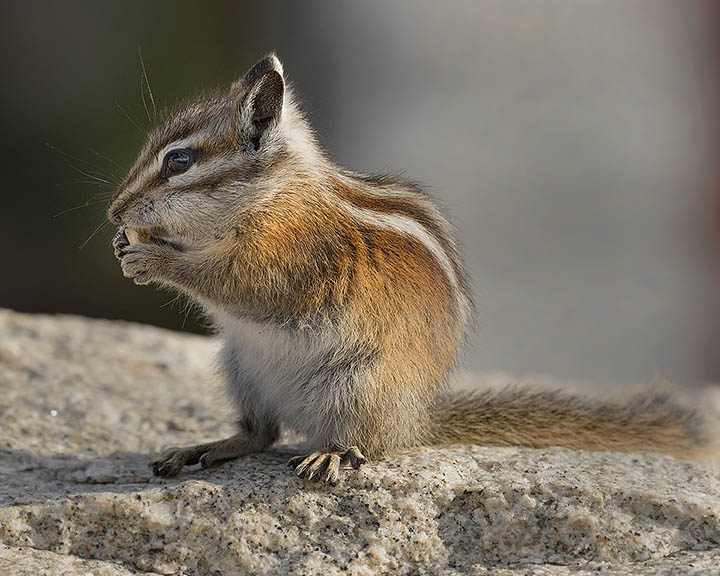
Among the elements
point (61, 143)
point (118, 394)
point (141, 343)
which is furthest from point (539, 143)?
point (118, 394)

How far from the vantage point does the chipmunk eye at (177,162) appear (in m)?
2.78

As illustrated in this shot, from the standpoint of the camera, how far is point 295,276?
2816 millimetres

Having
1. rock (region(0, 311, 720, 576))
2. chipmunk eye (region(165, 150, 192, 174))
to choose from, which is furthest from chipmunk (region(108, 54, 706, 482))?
rock (region(0, 311, 720, 576))

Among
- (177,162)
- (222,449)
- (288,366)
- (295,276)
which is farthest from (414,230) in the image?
(222,449)

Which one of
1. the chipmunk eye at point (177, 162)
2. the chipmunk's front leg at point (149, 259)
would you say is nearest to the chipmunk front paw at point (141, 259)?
the chipmunk's front leg at point (149, 259)

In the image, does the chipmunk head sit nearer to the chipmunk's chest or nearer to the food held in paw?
the food held in paw

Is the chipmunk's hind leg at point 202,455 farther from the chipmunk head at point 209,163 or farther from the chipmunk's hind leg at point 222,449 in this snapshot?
the chipmunk head at point 209,163

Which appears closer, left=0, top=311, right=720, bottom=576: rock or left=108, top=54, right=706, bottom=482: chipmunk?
left=0, top=311, right=720, bottom=576: rock

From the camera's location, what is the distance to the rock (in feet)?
7.86

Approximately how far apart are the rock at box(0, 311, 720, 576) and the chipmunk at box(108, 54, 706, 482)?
0.40 ft

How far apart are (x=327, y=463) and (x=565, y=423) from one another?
0.90m

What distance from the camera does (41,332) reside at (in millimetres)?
4477

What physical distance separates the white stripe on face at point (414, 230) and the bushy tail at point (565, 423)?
0.29m

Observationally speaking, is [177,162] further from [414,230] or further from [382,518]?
[382,518]
